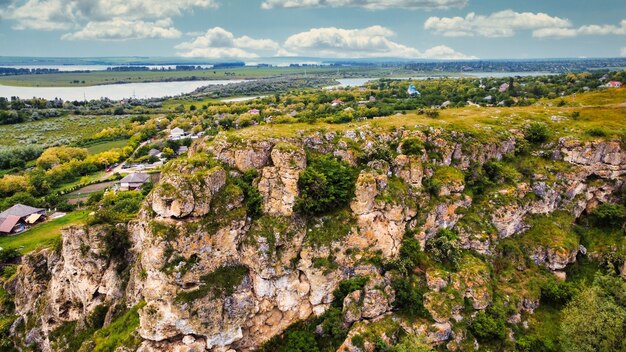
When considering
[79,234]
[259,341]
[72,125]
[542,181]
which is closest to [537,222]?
[542,181]

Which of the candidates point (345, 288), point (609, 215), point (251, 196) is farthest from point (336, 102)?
point (345, 288)

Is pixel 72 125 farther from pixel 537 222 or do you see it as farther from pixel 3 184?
pixel 537 222

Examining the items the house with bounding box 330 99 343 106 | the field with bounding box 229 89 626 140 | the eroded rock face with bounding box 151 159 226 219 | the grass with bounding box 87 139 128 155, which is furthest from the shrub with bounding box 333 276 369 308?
the grass with bounding box 87 139 128 155

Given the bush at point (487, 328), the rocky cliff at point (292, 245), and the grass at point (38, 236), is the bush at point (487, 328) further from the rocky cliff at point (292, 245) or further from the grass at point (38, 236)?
the grass at point (38, 236)

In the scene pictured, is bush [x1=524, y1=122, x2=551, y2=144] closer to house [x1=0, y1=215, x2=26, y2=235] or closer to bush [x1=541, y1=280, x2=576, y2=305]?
bush [x1=541, y1=280, x2=576, y2=305]

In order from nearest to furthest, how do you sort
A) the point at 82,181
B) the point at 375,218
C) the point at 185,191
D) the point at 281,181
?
1. the point at 185,191
2. the point at 281,181
3. the point at 375,218
4. the point at 82,181

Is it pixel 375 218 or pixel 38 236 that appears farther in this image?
pixel 38 236

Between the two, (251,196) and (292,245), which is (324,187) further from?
(251,196)

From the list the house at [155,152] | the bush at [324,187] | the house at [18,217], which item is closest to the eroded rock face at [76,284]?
the bush at [324,187]
